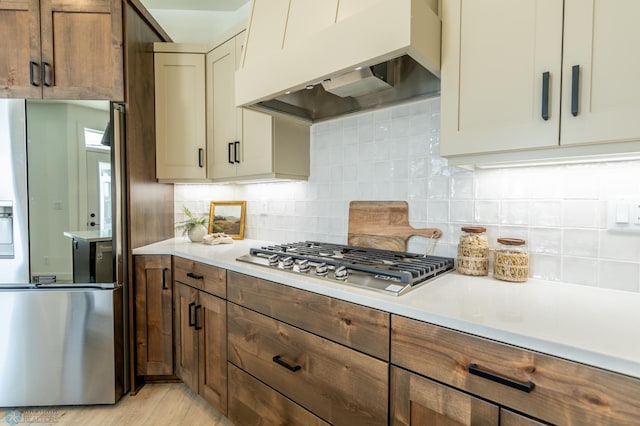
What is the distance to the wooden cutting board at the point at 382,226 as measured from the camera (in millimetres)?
1608

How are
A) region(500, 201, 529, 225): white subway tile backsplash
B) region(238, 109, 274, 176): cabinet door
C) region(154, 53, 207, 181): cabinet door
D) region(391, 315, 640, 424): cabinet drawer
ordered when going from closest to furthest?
region(391, 315, 640, 424): cabinet drawer, region(500, 201, 529, 225): white subway tile backsplash, region(238, 109, 274, 176): cabinet door, region(154, 53, 207, 181): cabinet door

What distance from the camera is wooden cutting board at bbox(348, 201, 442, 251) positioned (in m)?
1.61

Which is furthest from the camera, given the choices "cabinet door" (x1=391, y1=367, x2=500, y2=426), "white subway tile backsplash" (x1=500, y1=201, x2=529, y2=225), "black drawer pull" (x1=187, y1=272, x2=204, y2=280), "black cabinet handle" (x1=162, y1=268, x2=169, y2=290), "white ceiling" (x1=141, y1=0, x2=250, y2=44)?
"white ceiling" (x1=141, y1=0, x2=250, y2=44)

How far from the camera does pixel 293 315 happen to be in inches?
49.6

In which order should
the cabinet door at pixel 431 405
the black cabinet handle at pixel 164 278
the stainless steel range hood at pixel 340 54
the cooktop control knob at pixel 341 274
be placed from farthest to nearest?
1. the black cabinet handle at pixel 164 278
2. the cooktop control knob at pixel 341 274
3. the stainless steel range hood at pixel 340 54
4. the cabinet door at pixel 431 405

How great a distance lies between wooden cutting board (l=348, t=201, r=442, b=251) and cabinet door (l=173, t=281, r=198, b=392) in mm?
991

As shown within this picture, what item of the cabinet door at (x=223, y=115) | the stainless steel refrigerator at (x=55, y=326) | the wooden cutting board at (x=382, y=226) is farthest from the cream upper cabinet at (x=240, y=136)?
the stainless steel refrigerator at (x=55, y=326)

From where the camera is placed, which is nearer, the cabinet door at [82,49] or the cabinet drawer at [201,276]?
the cabinet drawer at [201,276]

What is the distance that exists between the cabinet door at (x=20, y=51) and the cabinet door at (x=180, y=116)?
640 mm

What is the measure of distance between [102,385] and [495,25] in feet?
8.55

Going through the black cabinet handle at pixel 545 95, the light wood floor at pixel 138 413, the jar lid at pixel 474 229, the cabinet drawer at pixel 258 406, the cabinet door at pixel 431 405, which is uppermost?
the black cabinet handle at pixel 545 95

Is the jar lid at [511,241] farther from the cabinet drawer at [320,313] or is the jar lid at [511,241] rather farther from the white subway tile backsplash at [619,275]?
the cabinet drawer at [320,313]

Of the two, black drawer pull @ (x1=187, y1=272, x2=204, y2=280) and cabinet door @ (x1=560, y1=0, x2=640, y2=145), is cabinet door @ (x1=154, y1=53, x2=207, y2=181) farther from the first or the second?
cabinet door @ (x1=560, y1=0, x2=640, y2=145)

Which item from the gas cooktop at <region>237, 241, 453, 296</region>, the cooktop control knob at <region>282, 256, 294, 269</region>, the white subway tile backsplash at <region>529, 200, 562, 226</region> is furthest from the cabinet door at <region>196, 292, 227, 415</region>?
the white subway tile backsplash at <region>529, 200, 562, 226</region>
